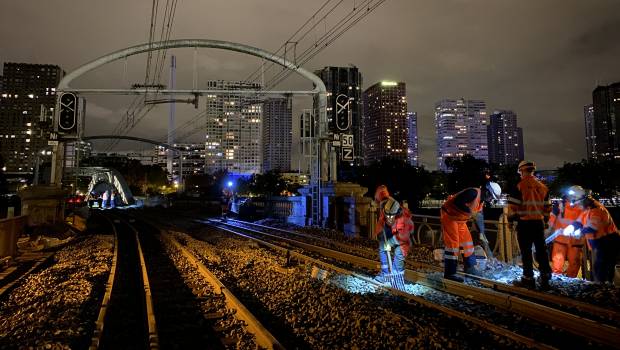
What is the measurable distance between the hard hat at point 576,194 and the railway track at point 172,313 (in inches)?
232

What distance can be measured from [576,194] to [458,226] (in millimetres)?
2173

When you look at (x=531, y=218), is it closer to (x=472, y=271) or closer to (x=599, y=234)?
(x=599, y=234)

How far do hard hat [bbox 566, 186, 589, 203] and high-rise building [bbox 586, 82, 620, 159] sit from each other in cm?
19253

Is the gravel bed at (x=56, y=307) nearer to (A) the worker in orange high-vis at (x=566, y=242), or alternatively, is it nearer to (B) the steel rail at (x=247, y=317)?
(B) the steel rail at (x=247, y=317)

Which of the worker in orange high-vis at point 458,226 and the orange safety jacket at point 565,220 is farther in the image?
the orange safety jacket at point 565,220

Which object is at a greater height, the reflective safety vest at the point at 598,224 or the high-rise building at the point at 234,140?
the high-rise building at the point at 234,140

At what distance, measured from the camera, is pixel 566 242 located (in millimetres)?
7602

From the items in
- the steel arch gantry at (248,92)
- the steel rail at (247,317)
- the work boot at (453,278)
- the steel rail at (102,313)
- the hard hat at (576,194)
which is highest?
the steel arch gantry at (248,92)

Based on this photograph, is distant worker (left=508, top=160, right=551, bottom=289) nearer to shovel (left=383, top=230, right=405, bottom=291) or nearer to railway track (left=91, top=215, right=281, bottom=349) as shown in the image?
shovel (left=383, top=230, right=405, bottom=291)

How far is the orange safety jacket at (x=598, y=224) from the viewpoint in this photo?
22.0 ft

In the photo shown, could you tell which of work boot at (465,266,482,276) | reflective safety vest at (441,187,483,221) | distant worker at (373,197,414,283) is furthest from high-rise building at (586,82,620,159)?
distant worker at (373,197,414,283)

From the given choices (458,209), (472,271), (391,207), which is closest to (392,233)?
(391,207)

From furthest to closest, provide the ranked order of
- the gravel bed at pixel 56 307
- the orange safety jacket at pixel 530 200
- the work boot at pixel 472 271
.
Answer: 1. the work boot at pixel 472 271
2. the orange safety jacket at pixel 530 200
3. the gravel bed at pixel 56 307

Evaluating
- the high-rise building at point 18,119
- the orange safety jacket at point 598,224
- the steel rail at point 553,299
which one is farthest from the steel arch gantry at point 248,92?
the high-rise building at point 18,119
